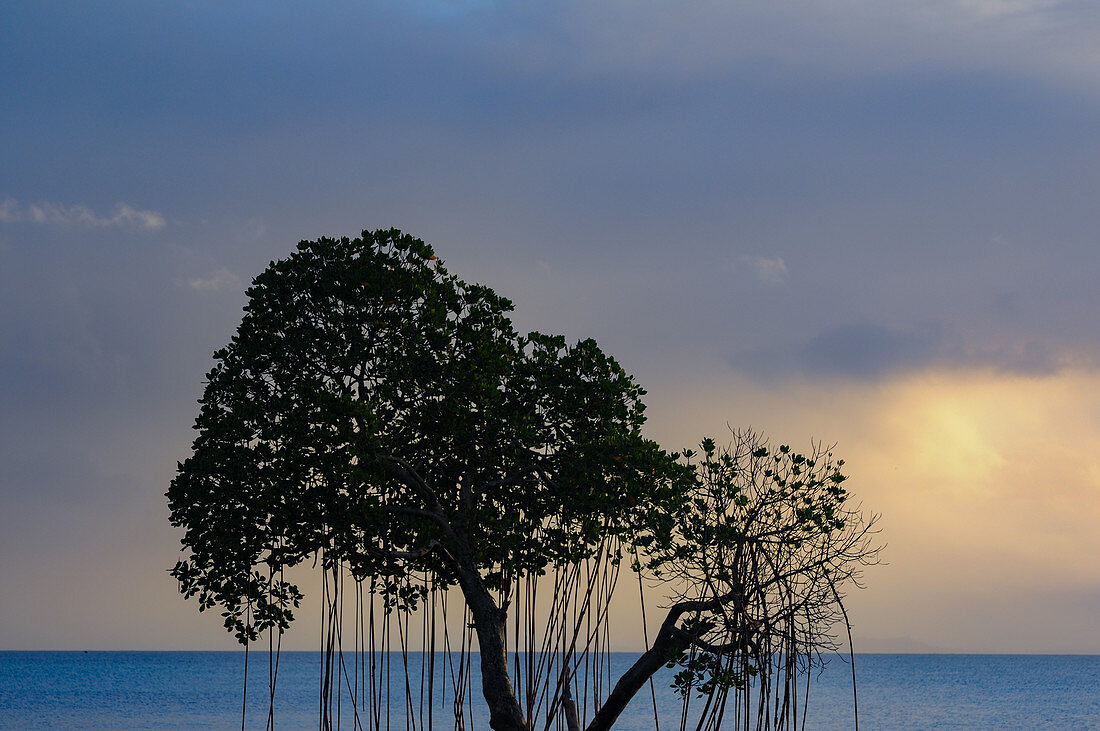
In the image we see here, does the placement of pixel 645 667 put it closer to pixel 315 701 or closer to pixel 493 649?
pixel 493 649

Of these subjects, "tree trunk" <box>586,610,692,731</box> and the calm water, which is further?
the calm water

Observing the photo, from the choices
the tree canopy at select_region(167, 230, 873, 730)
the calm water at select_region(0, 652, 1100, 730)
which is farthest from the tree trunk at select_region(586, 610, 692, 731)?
the calm water at select_region(0, 652, 1100, 730)

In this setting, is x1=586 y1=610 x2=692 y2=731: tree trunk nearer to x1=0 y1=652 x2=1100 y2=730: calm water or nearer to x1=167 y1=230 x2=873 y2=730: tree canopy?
x1=167 y1=230 x2=873 y2=730: tree canopy

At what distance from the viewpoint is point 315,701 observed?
42500mm

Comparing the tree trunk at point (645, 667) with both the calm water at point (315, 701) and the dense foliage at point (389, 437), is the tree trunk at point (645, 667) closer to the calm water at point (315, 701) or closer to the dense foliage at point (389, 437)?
the dense foliage at point (389, 437)

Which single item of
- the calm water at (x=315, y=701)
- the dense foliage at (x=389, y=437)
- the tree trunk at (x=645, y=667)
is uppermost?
the dense foliage at (x=389, y=437)

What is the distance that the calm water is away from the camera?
3428cm

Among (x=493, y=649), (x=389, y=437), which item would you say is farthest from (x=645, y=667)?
(x=389, y=437)

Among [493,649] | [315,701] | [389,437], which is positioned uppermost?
[389,437]

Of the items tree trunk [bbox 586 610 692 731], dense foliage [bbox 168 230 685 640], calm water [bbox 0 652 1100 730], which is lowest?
calm water [bbox 0 652 1100 730]

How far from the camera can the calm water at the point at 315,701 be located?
34.3 metres

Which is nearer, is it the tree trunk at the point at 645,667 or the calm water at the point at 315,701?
the tree trunk at the point at 645,667

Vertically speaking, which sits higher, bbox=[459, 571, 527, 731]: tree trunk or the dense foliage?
the dense foliage

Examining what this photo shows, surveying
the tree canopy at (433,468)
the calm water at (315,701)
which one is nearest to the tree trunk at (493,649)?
the tree canopy at (433,468)
